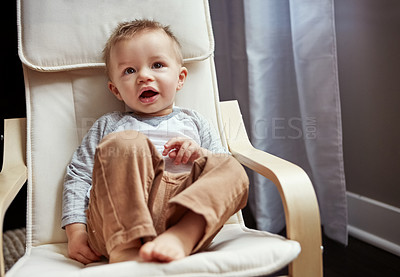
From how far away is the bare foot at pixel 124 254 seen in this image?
29.6 inches

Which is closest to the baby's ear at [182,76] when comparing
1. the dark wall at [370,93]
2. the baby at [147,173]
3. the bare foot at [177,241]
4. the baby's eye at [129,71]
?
the baby at [147,173]

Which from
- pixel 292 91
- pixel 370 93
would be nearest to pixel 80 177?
pixel 292 91

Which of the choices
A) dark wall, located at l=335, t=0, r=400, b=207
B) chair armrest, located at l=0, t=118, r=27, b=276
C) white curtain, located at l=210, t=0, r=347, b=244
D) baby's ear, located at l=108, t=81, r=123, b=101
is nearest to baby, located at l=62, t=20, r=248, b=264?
baby's ear, located at l=108, t=81, r=123, b=101

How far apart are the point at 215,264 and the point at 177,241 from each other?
81mm

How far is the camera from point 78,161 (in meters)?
1.05

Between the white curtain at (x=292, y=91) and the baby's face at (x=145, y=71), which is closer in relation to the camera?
the baby's face at (x=145, y=71)

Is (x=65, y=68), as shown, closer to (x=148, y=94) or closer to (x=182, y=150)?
(x=148, y=94)

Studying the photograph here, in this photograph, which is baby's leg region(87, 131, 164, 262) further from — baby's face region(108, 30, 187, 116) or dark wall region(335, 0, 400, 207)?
dark wall region(335, 0, 400, 207)

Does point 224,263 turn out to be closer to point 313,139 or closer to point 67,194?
point 67,194

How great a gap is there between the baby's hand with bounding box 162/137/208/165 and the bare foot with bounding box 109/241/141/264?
0.91ft

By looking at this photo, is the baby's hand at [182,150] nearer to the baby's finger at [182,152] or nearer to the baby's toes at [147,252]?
the baby's finger at [182,152]

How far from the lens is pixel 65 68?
1.12 metres

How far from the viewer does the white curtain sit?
138 centimetres

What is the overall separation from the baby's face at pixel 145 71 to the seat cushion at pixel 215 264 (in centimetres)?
42
